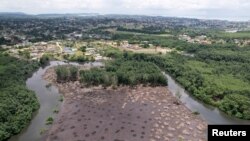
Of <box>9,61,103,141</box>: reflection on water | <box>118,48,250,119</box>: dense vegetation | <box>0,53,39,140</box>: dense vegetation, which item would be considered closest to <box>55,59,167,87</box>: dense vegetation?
<box>9,61,103,141</box>: reflection on water

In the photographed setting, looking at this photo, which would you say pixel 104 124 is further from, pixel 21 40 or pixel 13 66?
pixel 21 40

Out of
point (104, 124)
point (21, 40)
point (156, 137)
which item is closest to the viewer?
point (156, 137)

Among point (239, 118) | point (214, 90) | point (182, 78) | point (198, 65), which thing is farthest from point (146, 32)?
point (239, 118)

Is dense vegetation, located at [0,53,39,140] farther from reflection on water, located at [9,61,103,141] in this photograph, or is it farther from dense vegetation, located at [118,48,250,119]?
dense vegetation, located at [118,48,250,119]

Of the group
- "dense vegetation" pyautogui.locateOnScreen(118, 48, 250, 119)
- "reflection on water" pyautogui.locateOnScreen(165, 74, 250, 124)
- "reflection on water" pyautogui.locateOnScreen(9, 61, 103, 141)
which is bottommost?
"reflection on water" pyautogui.locateOnScreen(165, 74, 250, 124)

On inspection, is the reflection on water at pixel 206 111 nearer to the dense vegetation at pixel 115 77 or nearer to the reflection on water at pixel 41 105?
the dense vegetation at pixel 115 77

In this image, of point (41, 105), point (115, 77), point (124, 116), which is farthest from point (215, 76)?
point (41, 105)

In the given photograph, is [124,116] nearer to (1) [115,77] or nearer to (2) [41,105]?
(2) [41,105]
